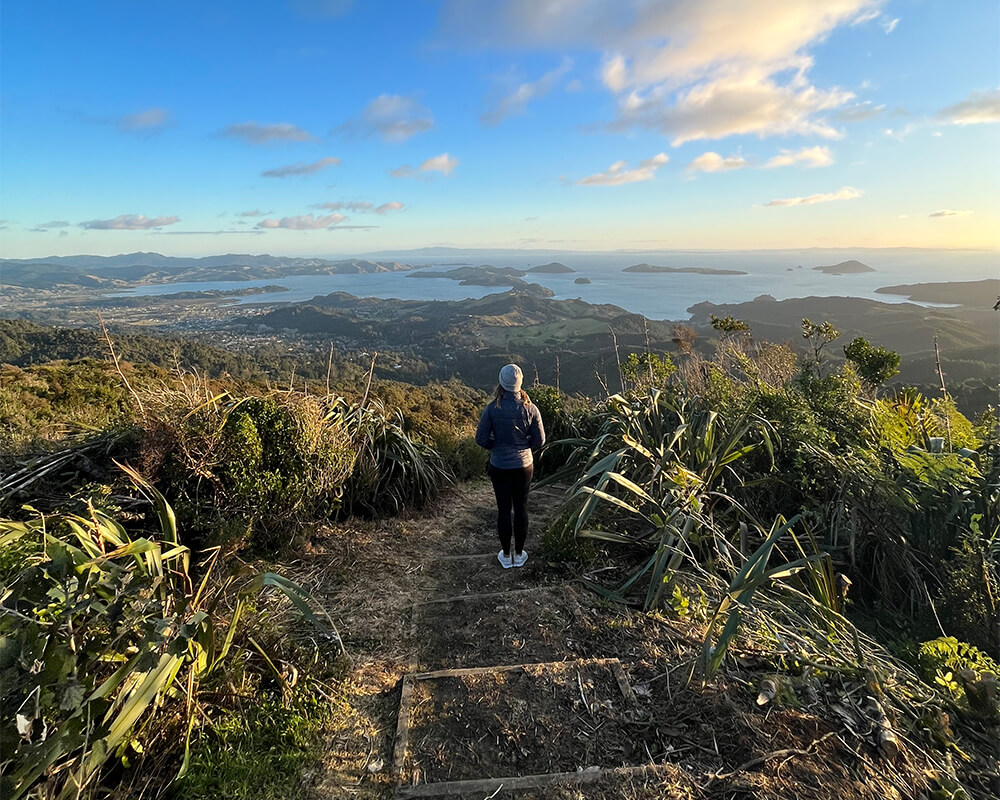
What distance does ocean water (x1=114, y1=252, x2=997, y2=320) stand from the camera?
151 ft

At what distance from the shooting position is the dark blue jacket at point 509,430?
3.85 metres

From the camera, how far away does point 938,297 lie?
1350 inches

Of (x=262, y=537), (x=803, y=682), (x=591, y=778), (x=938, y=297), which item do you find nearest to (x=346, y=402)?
(x=262, y=537)

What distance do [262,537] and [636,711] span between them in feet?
10.2

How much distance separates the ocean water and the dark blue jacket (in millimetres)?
27829

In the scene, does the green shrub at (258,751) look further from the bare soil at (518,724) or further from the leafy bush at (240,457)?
the leafy bush at (240,457)

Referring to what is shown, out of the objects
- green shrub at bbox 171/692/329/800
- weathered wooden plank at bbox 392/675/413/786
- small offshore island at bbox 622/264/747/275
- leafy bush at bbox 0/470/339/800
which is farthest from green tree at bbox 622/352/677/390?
small offshore island at bbox 622/264/747/275

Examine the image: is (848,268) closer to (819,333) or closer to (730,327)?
(819,333)

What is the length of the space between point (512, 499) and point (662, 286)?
232ft

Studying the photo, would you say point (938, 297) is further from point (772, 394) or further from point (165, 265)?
point (165, 265)

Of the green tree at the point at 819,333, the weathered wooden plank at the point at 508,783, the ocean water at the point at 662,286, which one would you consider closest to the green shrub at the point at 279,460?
the weathered wooden plank at the point at 508,783

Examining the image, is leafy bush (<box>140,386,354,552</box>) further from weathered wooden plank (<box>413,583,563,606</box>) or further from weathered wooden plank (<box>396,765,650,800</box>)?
weathered wooden plank (<box>396,765,650,800</box>)

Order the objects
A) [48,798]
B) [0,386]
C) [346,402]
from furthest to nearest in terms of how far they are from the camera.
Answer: [0,386] < [346,402] < [48,798]

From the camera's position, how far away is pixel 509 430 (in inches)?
151
